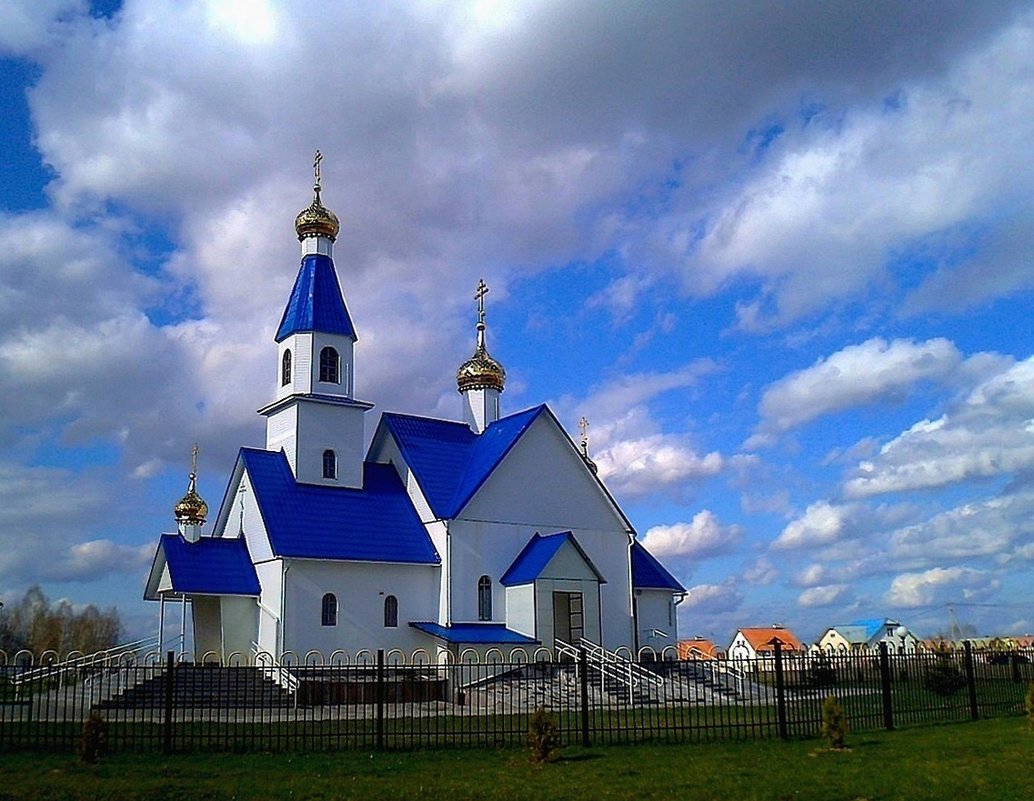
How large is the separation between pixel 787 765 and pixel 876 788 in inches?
61.1

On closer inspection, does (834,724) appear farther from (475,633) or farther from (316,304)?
(316,304)

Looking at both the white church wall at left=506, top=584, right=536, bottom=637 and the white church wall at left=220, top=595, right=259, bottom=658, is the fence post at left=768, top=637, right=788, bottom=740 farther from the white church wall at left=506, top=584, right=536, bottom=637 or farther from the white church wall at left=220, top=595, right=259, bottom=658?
the white church wall at left=220, top=595, right=259, bottom=658

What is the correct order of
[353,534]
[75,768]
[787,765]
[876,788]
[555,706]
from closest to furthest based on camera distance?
1. [876,788]
2. [75,768]
3. [787,765]
4. [555,706]
5. [353,534]

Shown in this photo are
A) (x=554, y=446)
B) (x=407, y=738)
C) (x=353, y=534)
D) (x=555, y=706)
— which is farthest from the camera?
(x=554, y=446)

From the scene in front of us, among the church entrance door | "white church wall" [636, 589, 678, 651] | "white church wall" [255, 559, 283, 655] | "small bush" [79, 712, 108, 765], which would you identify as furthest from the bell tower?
"small bush" [79, 712, 108, 765]

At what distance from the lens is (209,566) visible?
24781mm

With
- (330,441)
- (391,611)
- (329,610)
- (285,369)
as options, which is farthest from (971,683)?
(285,369)

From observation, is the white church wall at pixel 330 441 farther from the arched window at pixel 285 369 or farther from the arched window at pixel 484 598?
the arched window at pixel 484 598

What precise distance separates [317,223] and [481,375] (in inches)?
276

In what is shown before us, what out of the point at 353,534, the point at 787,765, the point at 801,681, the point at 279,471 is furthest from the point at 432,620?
the point at 787,765

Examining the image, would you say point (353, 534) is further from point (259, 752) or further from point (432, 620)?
point (259, 752)

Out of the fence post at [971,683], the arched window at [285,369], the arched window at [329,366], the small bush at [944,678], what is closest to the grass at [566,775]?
the fence post at [971,683]

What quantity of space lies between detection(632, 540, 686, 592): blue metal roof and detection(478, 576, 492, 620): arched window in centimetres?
579

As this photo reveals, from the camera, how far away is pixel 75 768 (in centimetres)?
1090
